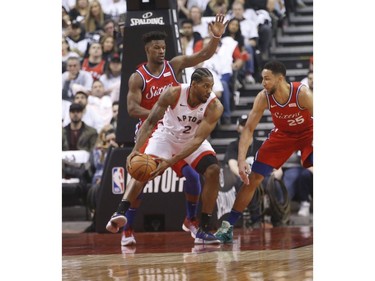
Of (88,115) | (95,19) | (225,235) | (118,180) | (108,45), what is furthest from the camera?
(95,19)

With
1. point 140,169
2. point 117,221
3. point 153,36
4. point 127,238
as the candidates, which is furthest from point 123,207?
point 153,36

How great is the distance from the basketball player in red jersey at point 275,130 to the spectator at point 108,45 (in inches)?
155

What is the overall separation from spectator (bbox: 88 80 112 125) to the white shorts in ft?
9.02

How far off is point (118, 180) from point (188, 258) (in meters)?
2.66

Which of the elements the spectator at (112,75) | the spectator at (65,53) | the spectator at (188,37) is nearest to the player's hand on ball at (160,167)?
the spectator at (188,37)

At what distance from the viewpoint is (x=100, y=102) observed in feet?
34.7

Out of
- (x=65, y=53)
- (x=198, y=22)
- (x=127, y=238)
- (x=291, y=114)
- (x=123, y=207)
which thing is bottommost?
(x=127, y=238)

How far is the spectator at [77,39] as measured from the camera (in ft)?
37.2

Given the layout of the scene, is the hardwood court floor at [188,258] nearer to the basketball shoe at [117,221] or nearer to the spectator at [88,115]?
the basketball shoe at [117,221]

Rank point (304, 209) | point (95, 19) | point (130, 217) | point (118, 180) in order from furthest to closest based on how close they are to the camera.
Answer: point (95, 19) < point (304, 209) < point (118, 180) < point (130, 217)

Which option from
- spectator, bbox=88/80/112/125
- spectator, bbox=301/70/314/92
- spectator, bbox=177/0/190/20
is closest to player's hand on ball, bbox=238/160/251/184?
spectator, bbox=301/70/314/92

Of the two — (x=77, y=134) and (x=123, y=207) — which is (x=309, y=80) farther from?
(x=123, y=207)
